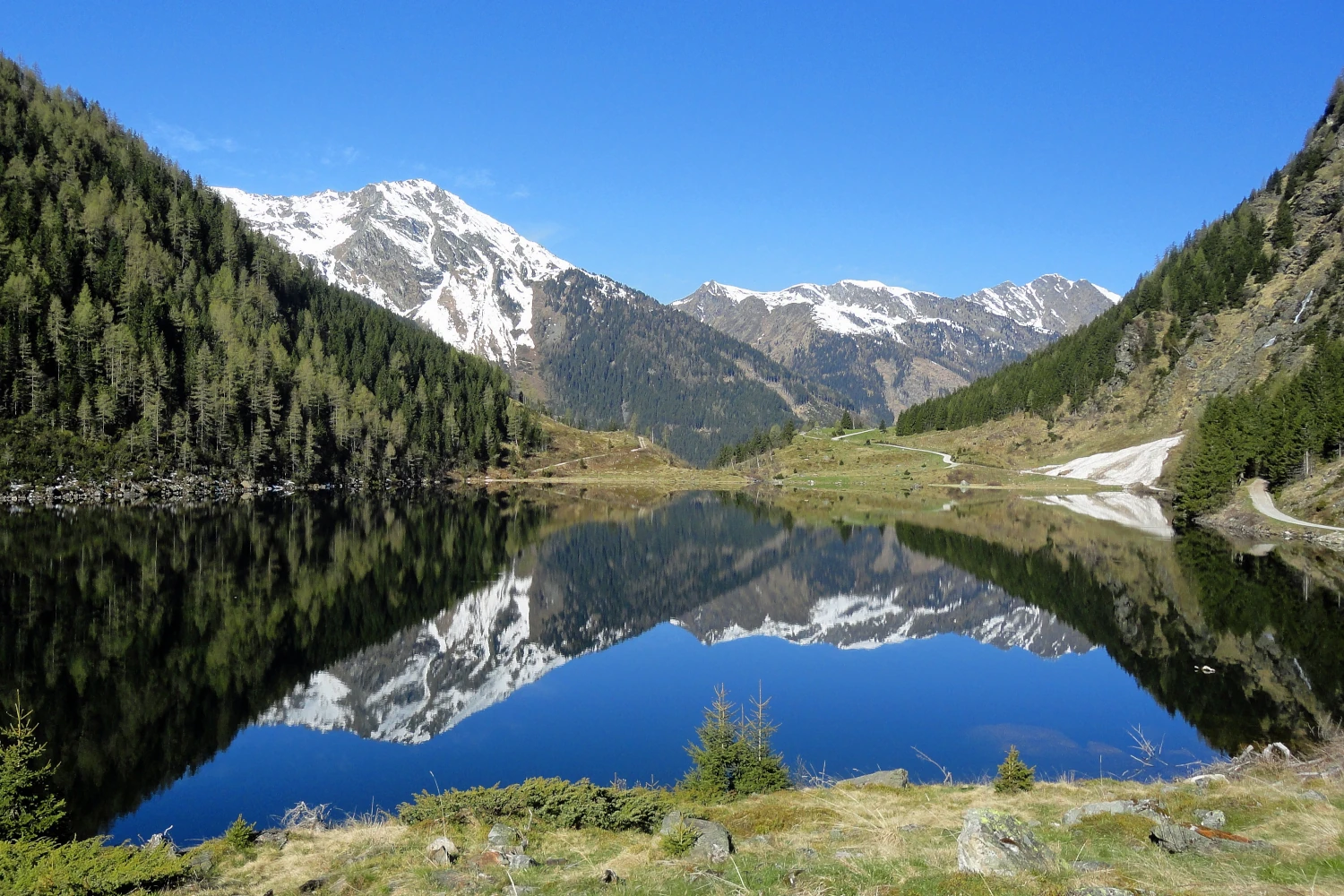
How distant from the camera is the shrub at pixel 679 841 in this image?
552 inches

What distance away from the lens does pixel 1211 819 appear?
14.4m

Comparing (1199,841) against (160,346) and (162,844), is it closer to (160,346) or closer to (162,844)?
(162,844)

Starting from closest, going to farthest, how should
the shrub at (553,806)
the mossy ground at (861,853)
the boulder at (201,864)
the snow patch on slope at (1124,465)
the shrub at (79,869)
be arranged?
the shrub at (79,869), the mossy ground at (861,853), the boulder at (201,864), the shrub at (553,806), the snow patch on slope at (1124,465)

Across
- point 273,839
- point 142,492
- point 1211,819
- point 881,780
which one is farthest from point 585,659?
point 142,492

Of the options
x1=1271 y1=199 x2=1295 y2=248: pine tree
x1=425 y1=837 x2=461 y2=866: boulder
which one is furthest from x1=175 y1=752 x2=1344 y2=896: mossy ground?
x1=1271 y1=199 x2=1295 y2=248: pine tree

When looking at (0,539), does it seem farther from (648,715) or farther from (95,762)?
(648,715)

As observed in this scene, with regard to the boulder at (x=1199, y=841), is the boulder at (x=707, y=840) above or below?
below

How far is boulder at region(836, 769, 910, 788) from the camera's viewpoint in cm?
2069

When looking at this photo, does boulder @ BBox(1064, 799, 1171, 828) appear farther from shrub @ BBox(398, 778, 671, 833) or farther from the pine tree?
the pine tree

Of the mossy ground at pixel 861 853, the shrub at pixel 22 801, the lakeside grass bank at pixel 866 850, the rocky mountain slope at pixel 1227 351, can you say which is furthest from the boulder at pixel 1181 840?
the rocky mountain slope at pixel 1227 351

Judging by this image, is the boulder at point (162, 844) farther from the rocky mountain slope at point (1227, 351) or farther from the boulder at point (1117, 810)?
the rocky mountain slope at point (1227, 351)

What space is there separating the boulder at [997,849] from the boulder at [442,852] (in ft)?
29.8

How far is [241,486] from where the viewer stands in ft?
404

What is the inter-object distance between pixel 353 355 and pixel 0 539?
130 m
